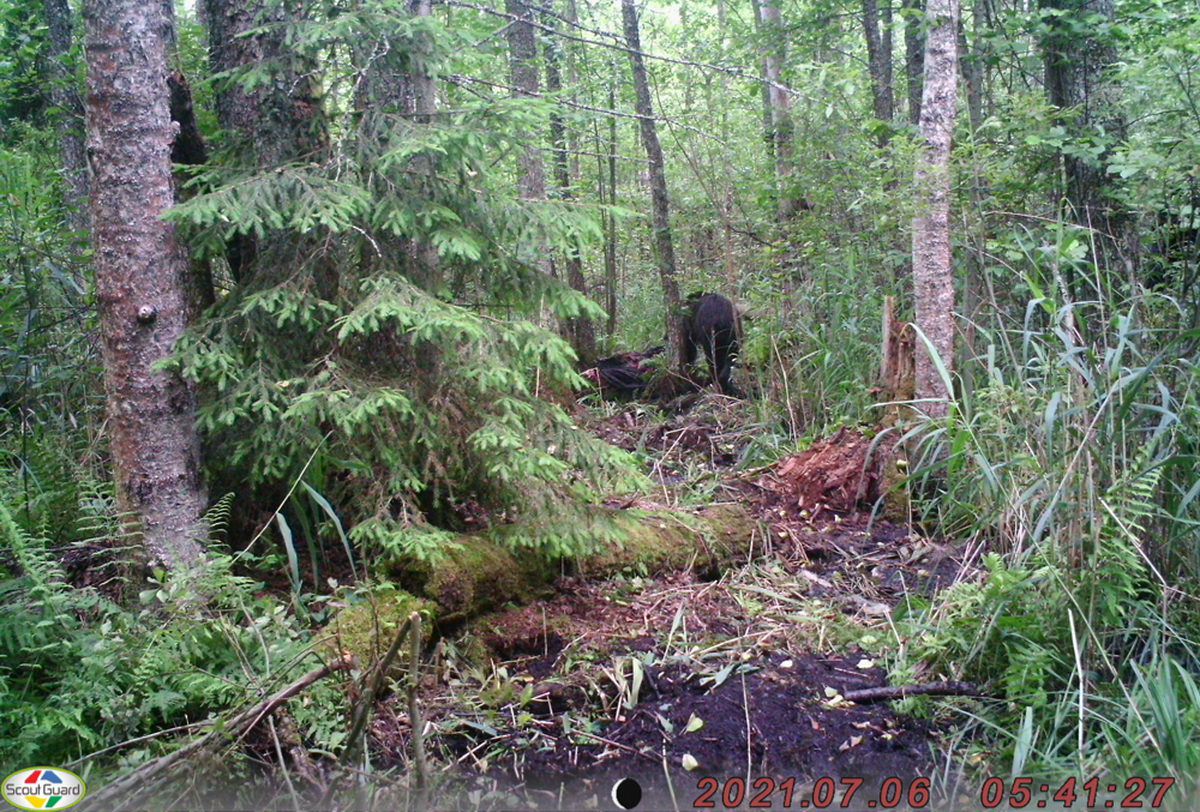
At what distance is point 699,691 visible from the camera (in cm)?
347

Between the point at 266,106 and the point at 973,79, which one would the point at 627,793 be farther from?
the point at 973,79

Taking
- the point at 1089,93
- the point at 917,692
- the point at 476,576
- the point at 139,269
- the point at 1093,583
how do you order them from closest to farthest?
the point at 1093,583, the point at 917,692, the point at 139,269, the point at 476,576, the point at 1089,93

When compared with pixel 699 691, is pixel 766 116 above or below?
above

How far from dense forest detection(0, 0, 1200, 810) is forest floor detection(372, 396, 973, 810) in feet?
0.06

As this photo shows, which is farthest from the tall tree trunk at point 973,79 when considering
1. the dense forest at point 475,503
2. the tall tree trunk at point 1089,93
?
the dense forest at point 475,503

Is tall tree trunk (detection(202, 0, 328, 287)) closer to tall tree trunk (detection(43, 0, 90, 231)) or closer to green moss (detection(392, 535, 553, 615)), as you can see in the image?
green moss (detection(392, 535, 553, 615))

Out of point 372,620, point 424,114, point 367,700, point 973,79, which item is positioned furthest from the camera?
point 973,79

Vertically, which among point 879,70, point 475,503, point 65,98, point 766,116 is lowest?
point 475,503

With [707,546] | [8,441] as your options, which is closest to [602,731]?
[707,546]

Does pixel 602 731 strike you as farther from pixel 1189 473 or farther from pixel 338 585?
pixel 1189 473

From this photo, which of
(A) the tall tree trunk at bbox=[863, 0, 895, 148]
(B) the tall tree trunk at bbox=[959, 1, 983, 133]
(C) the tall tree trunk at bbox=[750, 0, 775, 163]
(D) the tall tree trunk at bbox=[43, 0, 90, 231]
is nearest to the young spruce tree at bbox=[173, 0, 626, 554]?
(C) the tall tree trunk at bbox=[750, 0, 775, 163]

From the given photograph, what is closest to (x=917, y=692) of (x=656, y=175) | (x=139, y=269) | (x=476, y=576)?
(x=476, y=576)

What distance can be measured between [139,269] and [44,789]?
2022 mm

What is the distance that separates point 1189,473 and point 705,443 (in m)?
4.18
